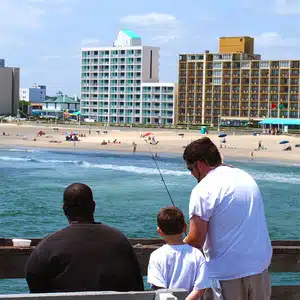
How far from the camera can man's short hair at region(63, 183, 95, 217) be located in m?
3.94

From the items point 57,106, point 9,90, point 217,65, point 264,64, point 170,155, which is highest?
point 264,64

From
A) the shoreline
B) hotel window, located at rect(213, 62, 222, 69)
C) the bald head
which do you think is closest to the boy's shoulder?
the bald head

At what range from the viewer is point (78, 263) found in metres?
3.73

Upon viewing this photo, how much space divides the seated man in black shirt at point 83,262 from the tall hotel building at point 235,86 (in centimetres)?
12481

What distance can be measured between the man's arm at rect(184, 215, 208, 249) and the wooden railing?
0.70 metres

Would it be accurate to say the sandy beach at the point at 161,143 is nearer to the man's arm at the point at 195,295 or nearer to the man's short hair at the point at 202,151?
the man's short hair at the point at 202,151

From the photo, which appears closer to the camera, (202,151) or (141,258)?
(202,151)

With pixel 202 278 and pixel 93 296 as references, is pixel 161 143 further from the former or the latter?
pixel 93 296

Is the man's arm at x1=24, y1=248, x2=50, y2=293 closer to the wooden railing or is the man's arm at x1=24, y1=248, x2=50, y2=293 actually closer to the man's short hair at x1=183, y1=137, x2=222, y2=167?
the wooden railing

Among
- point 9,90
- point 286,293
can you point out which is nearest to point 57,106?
point 9,90

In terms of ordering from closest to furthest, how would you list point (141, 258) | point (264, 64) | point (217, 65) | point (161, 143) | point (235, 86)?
point (141, 258) < point (161, 143) < point (264, 64) < point (235, 86) < point (217, 65)

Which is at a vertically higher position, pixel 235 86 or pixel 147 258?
pixel 235 86

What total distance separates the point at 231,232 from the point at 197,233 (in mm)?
197

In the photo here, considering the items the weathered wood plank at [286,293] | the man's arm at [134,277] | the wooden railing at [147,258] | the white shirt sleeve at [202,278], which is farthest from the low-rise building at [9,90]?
the man's arm at [134,277]
